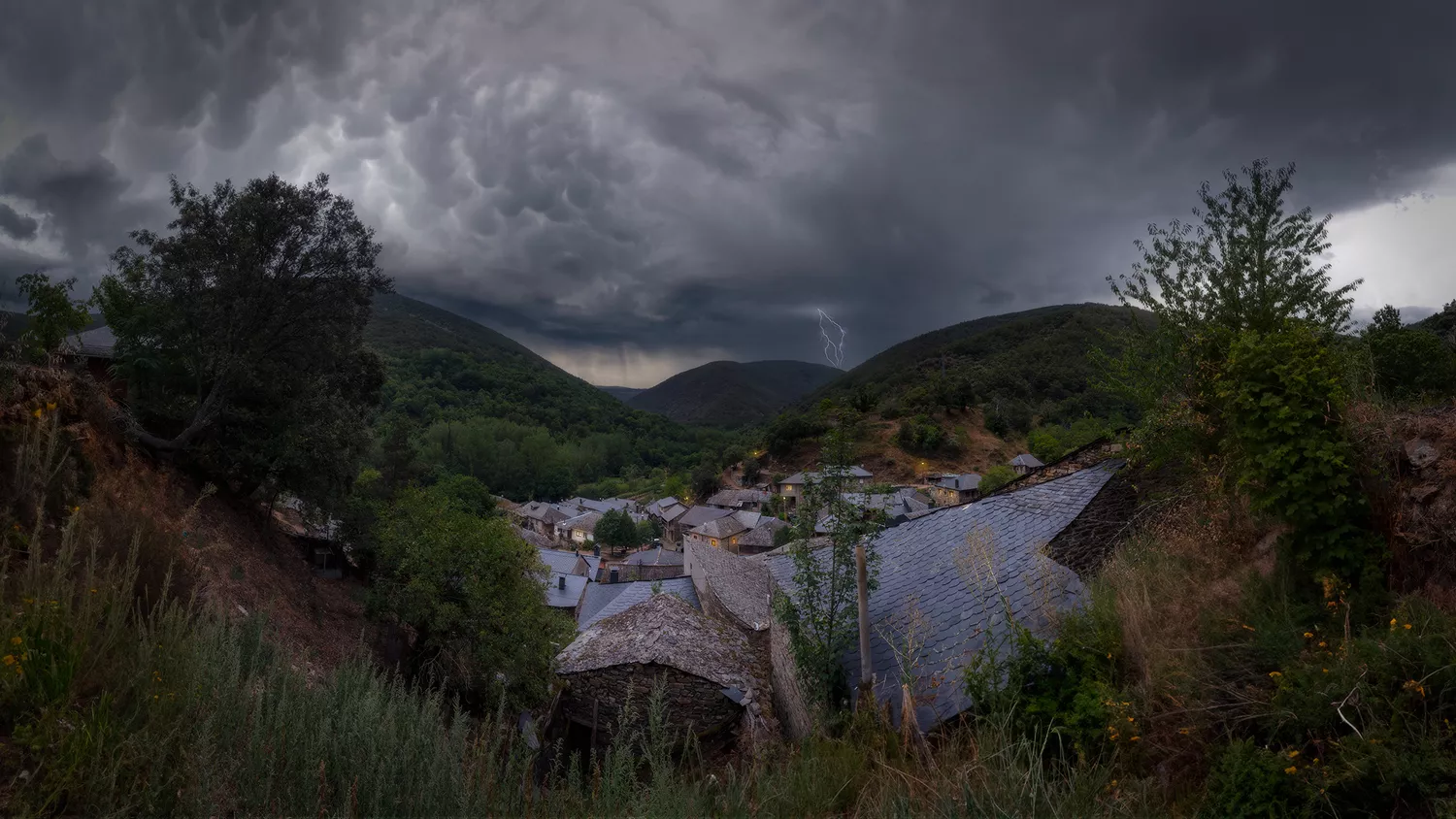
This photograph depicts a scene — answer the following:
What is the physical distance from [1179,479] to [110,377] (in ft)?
70.2

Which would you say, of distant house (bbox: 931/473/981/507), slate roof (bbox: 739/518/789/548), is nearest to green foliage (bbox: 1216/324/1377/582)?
slate roof (bbox: 739/518/789/548)

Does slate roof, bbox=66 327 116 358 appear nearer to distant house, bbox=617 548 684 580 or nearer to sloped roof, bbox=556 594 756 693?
sloped roof, bbox=556 594 756 693

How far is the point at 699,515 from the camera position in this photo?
59.7 metres

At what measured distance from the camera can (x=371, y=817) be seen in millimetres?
2758

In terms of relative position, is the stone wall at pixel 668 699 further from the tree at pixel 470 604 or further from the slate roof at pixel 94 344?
the slate roof at pixel 94 344

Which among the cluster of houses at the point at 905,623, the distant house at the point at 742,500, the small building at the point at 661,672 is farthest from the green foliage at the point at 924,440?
the small building at the point at 661,672

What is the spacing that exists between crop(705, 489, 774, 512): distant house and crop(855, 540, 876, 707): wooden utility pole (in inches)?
2085

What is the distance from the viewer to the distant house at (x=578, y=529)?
230 feet

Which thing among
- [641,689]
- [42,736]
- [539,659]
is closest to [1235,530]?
[42,736]

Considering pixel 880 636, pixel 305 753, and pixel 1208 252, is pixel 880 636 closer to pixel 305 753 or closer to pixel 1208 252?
pixel 305 753

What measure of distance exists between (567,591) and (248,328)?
21.8m

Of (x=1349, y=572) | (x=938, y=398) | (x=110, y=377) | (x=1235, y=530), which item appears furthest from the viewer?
(x=938, y=398)

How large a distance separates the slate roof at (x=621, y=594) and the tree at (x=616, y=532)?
1331 inches

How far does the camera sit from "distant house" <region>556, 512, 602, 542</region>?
70.2m
